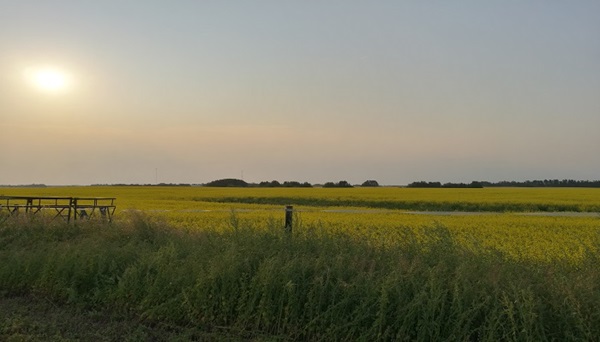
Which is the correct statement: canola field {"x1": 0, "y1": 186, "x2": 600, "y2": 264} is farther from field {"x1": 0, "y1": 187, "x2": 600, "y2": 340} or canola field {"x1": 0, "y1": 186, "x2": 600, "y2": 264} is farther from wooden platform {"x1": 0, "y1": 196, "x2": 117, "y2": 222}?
field {"x1": 0, "y1": 187, "x2": 600, "y2": 340}

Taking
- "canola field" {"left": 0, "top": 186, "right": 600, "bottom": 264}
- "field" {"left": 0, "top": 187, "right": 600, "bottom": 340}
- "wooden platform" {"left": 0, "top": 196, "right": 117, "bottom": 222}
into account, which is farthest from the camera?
"canola field" {"left": 0, "top": 186, "right": 600, "bottom": 264}

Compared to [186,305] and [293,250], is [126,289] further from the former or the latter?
[293,250]

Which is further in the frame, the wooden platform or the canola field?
the canola field

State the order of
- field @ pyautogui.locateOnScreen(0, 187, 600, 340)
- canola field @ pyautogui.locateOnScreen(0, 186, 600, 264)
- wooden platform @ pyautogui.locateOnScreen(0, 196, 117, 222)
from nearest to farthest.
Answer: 1. field @ pyautogui.locateOnScreen(0, 187, 600, 340)
2. wooden platform @ pyautogui.locateOnScreen(0, 196, 117, 222)
3. canola field @ pyautogui.locateOnScreen(0, 186, 600, 264)

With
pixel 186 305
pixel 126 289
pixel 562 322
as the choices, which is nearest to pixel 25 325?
pixel 126 289

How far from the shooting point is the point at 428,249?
6840 mm

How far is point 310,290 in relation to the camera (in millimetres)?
5828

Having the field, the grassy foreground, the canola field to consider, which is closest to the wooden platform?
the canola field

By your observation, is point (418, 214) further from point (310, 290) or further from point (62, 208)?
point (310, 290)

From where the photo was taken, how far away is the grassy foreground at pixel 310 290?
5.16m

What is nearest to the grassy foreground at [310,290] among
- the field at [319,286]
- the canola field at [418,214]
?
the field at [319,286]

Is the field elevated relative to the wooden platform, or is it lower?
lower

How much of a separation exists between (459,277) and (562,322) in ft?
3.54

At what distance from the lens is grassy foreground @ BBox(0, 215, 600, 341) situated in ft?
16.9
